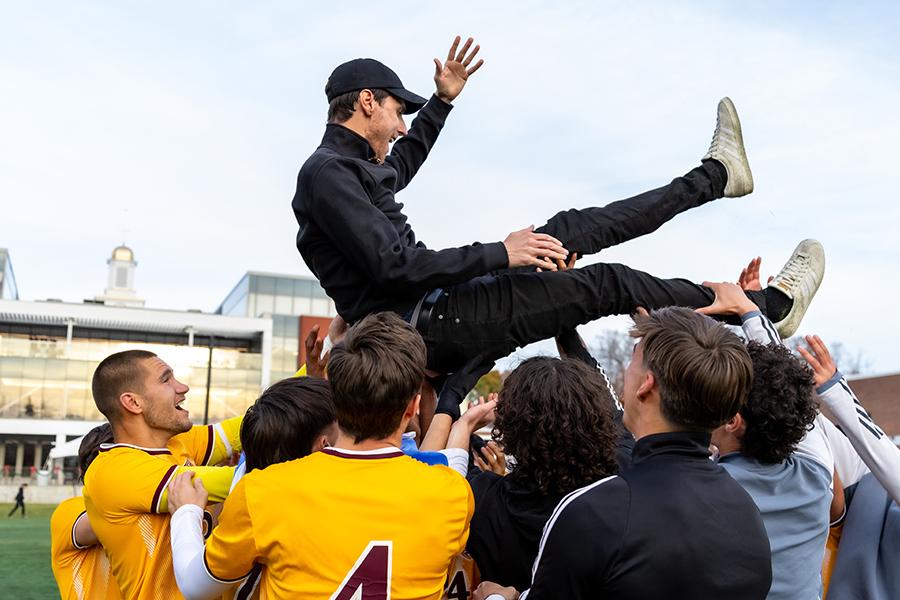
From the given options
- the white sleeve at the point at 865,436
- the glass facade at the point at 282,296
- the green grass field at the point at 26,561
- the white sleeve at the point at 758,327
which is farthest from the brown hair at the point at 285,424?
the glass facade at the point at 282,296

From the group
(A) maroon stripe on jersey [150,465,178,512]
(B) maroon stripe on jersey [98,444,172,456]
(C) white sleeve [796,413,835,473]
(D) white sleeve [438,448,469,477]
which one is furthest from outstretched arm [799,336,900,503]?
(B) maroon stripe on jersey [98,444,172,456]

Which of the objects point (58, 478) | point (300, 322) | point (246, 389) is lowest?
point (58, 478)

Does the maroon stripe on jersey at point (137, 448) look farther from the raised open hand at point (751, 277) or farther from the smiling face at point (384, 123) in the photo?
the raised open hand at point (751, 277)

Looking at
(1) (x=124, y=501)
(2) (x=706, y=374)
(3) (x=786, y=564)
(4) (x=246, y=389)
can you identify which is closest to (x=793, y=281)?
(3) (x=786, y=564)

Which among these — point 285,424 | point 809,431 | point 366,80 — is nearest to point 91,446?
point 285,424

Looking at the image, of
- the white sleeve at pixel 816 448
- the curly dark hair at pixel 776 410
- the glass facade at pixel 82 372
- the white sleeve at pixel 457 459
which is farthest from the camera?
the glass facade at pixel 82 372

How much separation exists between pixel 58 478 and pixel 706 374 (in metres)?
47.7

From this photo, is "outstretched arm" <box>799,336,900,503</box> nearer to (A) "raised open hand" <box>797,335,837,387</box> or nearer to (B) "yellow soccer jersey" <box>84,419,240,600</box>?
(A) "raised open hand" <box>797,335,837,387</box>

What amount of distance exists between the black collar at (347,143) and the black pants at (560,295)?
2.38ft

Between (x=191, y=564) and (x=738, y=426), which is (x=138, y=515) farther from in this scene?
(x=738, y=426)

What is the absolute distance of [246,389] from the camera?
180 feet

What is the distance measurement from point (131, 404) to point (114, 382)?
0.13 metres

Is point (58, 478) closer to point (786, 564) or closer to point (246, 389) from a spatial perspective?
point (246, 389)

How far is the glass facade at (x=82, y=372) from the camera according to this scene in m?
51.6
